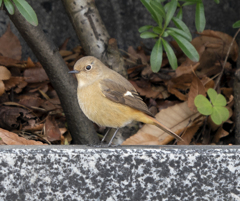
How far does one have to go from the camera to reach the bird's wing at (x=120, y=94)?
6.38ft

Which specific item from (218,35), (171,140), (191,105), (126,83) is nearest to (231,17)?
(218,35)

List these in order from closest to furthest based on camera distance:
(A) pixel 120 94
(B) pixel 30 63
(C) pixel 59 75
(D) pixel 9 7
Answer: (D) pixel 9 7 < (A) pixel 120 94 < (C) pixel 59 75 < (B) pixel 30 63

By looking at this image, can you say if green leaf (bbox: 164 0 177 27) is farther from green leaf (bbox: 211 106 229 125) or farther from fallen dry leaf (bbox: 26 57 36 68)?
fallen dry leaf (bbox: 26 57 36 68)

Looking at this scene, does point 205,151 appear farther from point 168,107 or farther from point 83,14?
point 83,14

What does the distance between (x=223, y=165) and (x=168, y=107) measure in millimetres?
1141

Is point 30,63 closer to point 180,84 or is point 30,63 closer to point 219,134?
point 180,84

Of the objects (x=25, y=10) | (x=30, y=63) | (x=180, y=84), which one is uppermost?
(x=25, y=10)

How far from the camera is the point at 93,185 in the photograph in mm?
1522

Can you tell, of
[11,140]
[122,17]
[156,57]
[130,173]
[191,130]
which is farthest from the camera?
[122,17]

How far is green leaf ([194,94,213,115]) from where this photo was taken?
2342mm

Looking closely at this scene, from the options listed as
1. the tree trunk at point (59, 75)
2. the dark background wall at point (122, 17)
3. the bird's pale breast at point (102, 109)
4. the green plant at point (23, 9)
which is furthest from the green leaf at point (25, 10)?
the dark background wall at point (122, 17)

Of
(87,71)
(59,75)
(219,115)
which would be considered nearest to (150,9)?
(87,71)

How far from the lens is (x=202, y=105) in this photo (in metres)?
2.36

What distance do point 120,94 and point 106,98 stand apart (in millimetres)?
93
